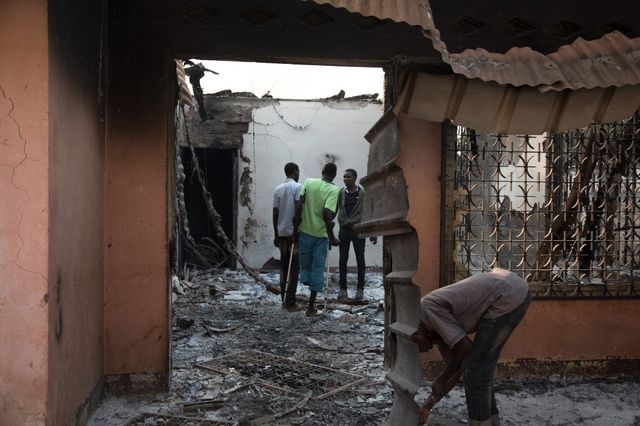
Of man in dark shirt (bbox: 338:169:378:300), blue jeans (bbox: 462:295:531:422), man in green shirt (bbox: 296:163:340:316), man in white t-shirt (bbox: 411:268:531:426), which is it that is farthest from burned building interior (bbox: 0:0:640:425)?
man in dark shirt (bbox: 338:169:378:300)

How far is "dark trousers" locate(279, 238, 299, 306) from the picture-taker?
8.35 meters

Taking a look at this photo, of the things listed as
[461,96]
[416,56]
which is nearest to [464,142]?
[416,56]

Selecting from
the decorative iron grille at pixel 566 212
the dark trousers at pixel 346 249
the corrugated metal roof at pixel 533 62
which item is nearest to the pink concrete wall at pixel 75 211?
the corrugated metal roof at pixel 533 62

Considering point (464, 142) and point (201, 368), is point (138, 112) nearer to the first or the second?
point (201, 368)

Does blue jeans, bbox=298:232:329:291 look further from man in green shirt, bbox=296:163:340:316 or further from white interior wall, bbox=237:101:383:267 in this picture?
white interior wall, bbox=237:101:383:267

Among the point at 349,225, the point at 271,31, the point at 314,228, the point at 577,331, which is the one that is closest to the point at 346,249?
the point at 349,225

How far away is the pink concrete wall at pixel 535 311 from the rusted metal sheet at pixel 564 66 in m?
2.09

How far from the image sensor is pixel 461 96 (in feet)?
9.86

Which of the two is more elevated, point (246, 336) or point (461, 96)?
point (461, 96)

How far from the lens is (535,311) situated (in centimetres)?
523

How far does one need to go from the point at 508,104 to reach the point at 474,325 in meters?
1.41

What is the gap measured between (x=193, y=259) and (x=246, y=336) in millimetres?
6768

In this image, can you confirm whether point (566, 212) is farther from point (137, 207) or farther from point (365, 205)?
point (137, 207)

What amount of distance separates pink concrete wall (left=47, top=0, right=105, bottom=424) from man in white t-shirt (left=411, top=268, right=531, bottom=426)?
203 centimetres
